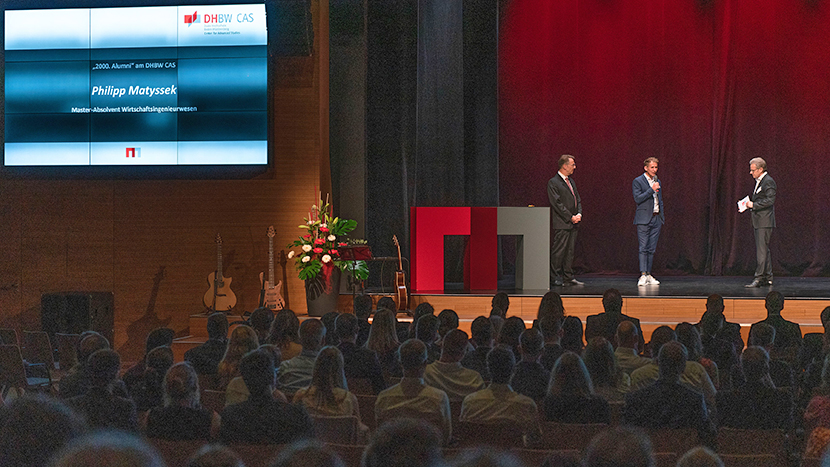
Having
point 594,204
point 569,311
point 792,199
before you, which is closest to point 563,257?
point 569,311

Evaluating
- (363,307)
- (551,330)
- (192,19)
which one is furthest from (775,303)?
(192,19)

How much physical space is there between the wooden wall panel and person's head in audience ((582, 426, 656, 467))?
758 cm

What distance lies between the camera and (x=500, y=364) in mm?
3479

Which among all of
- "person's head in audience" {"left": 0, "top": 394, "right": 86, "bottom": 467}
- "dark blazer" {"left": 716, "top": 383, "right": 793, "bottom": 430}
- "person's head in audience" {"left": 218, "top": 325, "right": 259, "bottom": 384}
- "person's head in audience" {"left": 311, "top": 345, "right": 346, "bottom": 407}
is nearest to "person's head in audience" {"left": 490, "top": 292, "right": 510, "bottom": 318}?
"person's head in audience" {"left": 218, "top": 325, "right": 259, "bottom": 384}

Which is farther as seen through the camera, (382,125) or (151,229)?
(382,125)

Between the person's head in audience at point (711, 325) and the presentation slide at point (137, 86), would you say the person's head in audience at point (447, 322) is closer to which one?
the person's head in audience at point (711, 325)

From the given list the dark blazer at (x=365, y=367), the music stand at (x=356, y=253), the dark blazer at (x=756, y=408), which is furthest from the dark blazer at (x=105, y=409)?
the music stand at (x=356, y=253)

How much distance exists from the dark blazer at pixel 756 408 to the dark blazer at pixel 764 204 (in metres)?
6.06

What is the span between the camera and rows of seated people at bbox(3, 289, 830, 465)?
3.17 m

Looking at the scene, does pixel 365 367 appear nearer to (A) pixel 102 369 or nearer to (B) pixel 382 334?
(B) pixel 382 334

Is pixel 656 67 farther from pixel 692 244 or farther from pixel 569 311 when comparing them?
pixel 569 311

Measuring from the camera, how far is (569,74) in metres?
11.3

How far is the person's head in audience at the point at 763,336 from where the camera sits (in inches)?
188

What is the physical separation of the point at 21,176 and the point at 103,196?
983 mm
